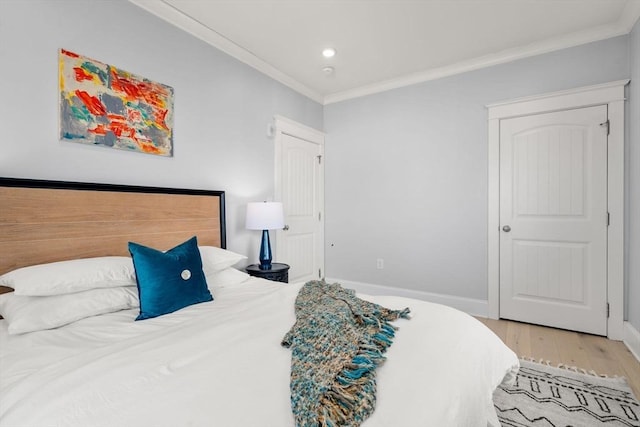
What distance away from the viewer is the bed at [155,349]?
799 mm

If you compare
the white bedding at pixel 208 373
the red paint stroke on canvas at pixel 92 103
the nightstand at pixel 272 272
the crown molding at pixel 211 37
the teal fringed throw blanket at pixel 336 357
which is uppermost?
the crown molding at pixel 211 37

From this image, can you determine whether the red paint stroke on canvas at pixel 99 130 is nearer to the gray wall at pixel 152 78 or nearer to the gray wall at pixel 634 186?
the gray wall at pixel 152 78

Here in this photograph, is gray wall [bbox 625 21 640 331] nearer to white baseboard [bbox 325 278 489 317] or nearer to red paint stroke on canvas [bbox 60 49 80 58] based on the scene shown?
white baseboard [bbox 325 278 489 317]

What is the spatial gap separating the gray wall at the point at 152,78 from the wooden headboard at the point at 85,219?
0.11 metres

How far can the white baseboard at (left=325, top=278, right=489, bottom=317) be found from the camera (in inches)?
123

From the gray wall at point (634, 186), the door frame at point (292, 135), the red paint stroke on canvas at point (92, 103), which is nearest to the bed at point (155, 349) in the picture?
the red paint stroke on canvas at point (92, 103)

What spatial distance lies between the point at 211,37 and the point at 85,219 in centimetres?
175

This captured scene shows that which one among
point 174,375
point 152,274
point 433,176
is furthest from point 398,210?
point 174,375

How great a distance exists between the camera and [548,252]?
282cm

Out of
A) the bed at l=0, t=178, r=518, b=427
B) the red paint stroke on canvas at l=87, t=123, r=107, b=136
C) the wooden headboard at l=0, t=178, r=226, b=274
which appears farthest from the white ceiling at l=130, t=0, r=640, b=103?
the bed at l=0, t=178, r=518, b=427

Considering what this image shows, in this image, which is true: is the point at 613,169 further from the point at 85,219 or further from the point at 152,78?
the point at 85,219

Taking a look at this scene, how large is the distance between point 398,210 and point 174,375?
303 cm

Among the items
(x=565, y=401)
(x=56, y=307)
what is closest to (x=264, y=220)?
(x=56, y=307)

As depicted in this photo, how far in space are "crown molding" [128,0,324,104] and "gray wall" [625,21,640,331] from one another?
2.93 meters
